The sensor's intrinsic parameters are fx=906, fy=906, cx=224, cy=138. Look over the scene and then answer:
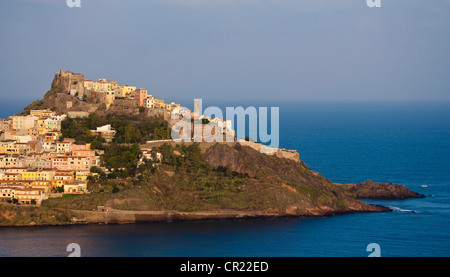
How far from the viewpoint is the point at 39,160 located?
4906 centimetres

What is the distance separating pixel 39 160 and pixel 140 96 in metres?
10.9

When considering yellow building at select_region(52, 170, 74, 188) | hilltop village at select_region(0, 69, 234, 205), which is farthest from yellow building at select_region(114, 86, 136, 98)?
yellow building at select_region(52, 170, 74, 188)

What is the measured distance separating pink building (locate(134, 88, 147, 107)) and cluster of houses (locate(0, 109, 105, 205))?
4.73 meters

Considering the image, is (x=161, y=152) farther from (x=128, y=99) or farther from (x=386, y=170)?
(x=386, y=170)

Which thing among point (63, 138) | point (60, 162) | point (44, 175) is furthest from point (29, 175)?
point (63, 138)

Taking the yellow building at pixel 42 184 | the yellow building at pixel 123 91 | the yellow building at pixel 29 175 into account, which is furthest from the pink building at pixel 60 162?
the yellow building at pixel 123 91

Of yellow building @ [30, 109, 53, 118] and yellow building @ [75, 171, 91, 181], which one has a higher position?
yellow building @ [30, 109, 53, 118]

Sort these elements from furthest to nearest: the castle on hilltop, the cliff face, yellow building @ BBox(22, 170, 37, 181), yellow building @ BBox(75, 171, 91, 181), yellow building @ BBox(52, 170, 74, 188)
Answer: the castle on hilltop → the cliff face → yellow building @ BBox(75, 171, 91, 181) → yellow building @ BBox(22, 170, 37, 181) → yellow building @ BBox(52, 170, 74, 188)

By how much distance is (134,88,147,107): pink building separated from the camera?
5819 centimetres

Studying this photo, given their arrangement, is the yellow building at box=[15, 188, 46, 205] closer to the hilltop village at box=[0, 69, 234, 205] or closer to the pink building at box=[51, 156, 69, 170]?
the hilltop village at box=[0, 69, 234, 205]
